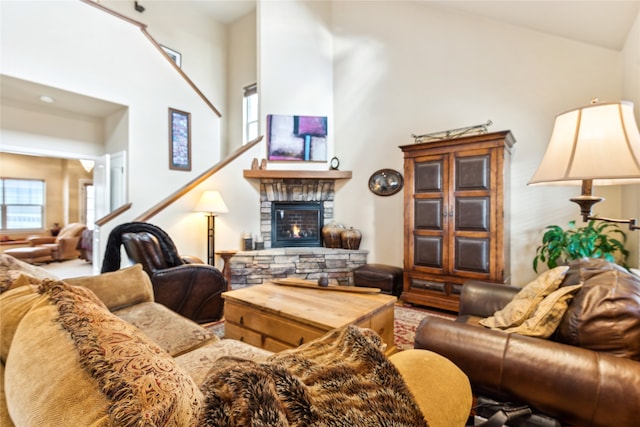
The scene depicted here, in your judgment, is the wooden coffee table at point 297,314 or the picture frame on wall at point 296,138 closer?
the wooden coffee table at point 297,314

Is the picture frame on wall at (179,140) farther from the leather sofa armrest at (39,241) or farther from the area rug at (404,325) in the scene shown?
the leather sofa armrest at (39,241)

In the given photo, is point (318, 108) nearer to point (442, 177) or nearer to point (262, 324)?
point (442, 177)

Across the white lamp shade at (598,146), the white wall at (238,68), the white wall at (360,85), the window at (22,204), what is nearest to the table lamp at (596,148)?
the white lamp shade at (598,146)

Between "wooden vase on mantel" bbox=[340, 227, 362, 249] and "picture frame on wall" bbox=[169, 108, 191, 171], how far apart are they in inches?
114

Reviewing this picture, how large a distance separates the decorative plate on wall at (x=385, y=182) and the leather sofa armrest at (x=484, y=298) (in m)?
2.26

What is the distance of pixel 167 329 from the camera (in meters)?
1.69

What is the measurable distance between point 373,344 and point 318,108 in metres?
4.71

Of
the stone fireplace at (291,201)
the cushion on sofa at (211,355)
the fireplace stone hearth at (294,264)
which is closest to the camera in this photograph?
the cushion on sofa at (211,355)

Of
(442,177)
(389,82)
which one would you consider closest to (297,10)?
(389,82)

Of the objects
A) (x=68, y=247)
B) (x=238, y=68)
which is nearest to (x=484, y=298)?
(x=238, y=68)

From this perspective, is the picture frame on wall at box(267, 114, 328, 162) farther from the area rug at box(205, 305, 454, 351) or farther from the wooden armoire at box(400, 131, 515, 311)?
the area rug at box(205, 305, 454, 351)

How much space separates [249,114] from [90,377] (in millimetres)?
6265

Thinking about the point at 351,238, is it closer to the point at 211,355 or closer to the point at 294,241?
the point at 294,241

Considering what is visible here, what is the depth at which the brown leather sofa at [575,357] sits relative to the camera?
3.27 feet
